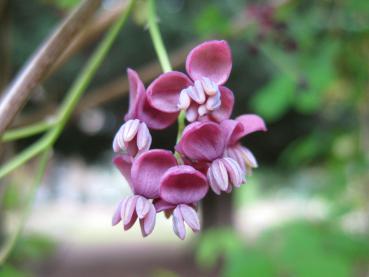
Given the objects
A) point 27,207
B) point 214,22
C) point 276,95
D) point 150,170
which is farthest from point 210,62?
point 276,95

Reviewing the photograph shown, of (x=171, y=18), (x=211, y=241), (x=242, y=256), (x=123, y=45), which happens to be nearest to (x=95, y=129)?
(x=123, y=45)

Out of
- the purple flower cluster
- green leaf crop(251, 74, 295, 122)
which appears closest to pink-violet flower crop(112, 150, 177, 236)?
the purple flower cluster

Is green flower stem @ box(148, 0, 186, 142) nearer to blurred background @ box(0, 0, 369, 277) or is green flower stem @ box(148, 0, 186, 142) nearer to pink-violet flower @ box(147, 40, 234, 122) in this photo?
pink-violet flower @ box(147, 40, 234, 122)

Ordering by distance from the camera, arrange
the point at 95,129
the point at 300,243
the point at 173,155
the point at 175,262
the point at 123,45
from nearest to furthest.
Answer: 1. the point at 173,155
2. the point at 300,243
3. the point at 123,45
4. the point at 95,129
5. the point at 175,262

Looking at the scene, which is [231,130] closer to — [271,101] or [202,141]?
[202,141]

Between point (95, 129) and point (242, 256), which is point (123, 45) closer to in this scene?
point (95, 129)

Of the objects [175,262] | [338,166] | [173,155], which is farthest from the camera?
[175,262]
